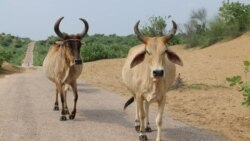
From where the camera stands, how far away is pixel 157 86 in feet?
25.3

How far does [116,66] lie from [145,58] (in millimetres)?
19543

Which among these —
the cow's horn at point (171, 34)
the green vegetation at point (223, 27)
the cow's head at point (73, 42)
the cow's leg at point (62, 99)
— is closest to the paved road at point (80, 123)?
the cow's leg at point (62, 99)

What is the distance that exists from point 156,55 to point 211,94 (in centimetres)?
707

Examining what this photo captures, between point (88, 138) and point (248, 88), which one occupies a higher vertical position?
point (248, 88)

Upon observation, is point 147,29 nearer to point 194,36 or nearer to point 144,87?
point 194,36

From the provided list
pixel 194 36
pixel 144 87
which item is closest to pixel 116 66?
pixel 194 36

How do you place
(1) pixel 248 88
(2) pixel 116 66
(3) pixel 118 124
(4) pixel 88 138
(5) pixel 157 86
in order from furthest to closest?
(2) pixel 116 66 < (3) pixel 118 124 < (1) pixel 248 88 < (4) pixel 88 138 < (5) pixel 157 86

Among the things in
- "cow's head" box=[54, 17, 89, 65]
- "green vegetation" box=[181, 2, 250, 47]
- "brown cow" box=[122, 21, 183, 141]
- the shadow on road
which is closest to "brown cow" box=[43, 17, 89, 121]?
"cow's head" box=[54, 17, 89, 65]

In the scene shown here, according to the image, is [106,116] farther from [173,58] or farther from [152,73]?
[152,73]

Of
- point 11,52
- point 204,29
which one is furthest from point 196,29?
point 11,52

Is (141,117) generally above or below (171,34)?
below

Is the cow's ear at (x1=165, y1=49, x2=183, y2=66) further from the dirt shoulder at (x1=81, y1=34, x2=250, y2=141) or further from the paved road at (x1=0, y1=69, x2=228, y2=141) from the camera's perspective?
the dirt shoulder at (x1=81, y1=34, x2=250, y2=141)

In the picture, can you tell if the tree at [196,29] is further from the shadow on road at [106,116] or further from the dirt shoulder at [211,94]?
the shadow on road at [106,116]

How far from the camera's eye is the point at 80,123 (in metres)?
9.76
